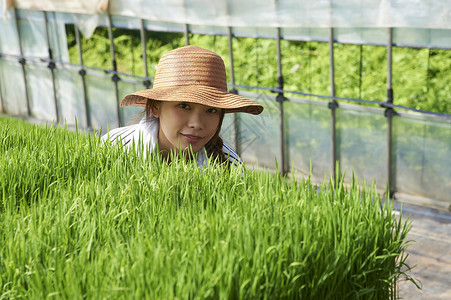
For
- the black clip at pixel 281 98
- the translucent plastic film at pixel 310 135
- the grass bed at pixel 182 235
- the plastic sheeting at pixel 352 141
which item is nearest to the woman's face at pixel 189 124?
the grass bed at pixel 182 235

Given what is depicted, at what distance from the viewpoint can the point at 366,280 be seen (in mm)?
2072

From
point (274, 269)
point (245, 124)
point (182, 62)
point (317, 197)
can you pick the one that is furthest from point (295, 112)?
point (274, 269)

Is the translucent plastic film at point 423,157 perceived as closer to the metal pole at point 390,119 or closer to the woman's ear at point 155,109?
the metal pole at point 390,119

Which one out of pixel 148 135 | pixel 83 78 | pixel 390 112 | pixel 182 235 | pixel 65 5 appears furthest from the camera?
pixel 83 78

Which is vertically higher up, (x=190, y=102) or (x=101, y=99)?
(x=190, y=102)

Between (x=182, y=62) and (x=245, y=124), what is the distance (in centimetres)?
542

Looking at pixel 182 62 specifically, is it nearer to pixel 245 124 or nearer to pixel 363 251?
pixel 363 251

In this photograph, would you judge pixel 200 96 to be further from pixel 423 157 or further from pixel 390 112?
pixel 423 157

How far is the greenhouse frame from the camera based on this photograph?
22.3ft

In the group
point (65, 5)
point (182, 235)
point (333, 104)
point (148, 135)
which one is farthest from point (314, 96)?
point (182, 235)

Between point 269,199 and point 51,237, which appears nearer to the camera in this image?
point 51,237

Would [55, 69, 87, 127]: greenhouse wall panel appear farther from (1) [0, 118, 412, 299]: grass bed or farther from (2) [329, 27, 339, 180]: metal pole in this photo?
(1) [0, 118, 412, 299]: grass bed

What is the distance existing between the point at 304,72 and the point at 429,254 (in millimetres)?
3252

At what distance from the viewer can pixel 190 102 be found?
9.66 ft
